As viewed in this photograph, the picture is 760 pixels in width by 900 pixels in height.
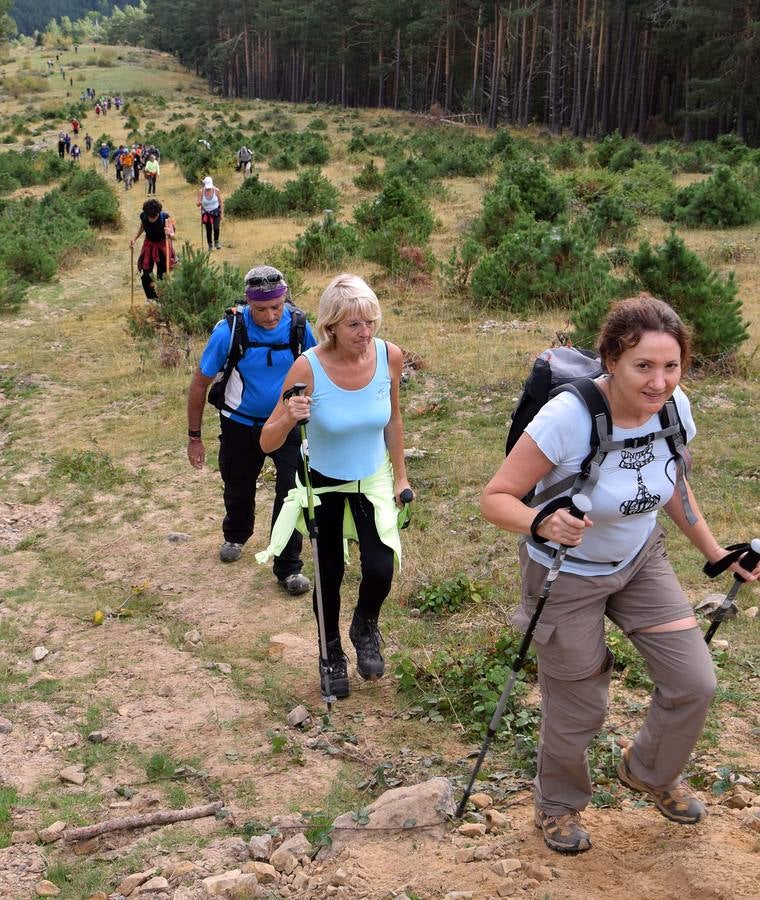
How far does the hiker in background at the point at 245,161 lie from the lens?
105 ft

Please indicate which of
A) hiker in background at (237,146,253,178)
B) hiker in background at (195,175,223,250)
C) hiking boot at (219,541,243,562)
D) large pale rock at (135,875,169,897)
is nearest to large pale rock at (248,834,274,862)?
large pale rock at (135,875,169,897)

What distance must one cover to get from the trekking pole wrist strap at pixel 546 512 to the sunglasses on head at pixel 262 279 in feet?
9.01

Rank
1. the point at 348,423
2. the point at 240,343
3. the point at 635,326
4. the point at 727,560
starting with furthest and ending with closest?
the point at 240,343 < the point at 348,423 < the point at 727,560 < the point at 635,326

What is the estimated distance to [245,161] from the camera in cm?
3219

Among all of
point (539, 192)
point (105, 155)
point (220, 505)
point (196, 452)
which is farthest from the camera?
point (105, 155)

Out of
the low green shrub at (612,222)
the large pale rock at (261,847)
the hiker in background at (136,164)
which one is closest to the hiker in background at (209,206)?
the low green shrub at (612,222)

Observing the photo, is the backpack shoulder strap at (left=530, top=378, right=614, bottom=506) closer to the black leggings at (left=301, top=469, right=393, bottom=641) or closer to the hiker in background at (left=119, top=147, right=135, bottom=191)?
the black leggings at (left=301, top=469, right=393, bottom=641)

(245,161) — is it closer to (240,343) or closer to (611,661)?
(240,343)

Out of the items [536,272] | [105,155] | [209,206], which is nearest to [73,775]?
[536,272]

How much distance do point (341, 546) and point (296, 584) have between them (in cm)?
163

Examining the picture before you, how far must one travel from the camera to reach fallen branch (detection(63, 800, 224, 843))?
3.84 m

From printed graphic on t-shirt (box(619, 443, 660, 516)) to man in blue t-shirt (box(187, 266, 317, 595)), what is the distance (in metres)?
2.63

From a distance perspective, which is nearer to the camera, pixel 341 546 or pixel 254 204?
pixel 341 546

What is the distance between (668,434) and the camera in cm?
302
